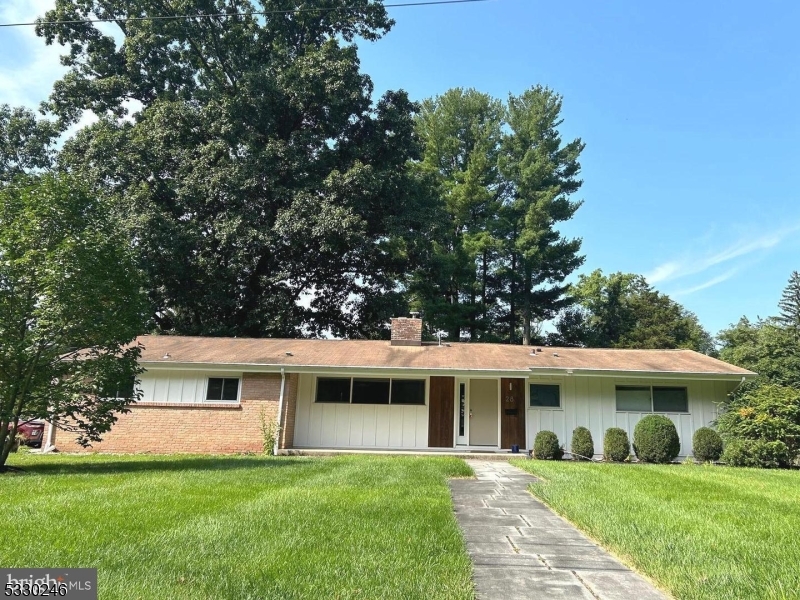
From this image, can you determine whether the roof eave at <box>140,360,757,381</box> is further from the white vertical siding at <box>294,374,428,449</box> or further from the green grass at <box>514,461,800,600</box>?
the green grass at <box>514,461,800,600</box>

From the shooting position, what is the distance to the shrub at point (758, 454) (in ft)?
37.3

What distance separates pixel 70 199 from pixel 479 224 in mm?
23116

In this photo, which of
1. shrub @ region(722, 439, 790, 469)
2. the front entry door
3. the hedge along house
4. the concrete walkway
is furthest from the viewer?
the front entry door

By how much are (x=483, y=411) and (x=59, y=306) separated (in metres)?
10.8

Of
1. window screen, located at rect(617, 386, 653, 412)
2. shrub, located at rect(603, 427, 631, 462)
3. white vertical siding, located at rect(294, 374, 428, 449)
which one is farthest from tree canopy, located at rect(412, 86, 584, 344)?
shrub, located at rect(603, 427, 631, 462)

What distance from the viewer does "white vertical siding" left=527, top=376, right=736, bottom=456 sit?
45.3 ft

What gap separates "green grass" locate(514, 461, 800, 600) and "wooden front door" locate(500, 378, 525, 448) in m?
5.37

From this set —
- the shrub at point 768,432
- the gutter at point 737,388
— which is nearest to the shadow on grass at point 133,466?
the shrub at point 768,432

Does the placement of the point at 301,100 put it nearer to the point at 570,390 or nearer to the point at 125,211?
the point at 125,211

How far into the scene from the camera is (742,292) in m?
23.9

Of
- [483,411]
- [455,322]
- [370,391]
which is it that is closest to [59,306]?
[370,391]

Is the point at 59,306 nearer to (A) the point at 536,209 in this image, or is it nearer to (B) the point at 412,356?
(B) the point at 412,356

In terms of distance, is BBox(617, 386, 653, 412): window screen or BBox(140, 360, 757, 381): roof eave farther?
BBox(617, 386, 653, 412): window screen

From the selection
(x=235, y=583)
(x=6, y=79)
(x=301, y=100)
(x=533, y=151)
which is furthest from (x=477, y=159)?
(x=235, y=583)
